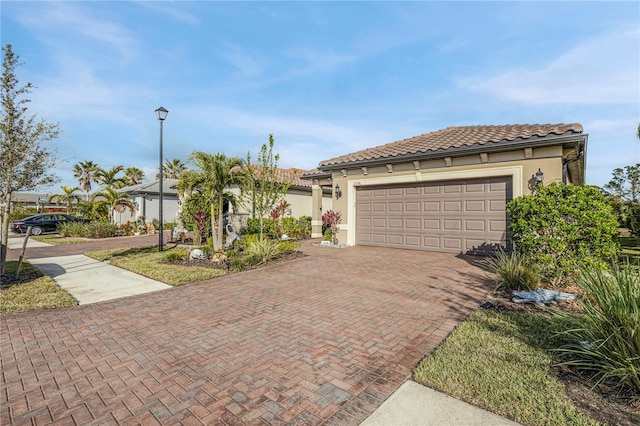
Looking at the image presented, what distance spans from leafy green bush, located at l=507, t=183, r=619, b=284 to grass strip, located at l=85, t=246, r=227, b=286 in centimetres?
777

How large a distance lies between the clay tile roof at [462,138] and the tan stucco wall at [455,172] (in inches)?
20.1

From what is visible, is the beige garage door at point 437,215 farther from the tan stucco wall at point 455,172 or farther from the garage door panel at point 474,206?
the tan stucco wall at point 455,172

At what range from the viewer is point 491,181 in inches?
395

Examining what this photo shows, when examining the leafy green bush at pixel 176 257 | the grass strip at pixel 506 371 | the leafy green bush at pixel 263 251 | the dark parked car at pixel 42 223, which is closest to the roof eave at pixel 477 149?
the leafy green bush at pixel 263 251

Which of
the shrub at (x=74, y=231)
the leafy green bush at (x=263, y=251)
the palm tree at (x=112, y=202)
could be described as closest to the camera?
the leafy green bush at (x=263, y=251)

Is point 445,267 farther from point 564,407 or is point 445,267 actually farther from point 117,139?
point 117,139

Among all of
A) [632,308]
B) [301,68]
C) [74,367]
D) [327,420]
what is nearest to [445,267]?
[632,308]

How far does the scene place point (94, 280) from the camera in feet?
25.2

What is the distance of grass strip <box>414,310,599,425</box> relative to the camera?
2465mm

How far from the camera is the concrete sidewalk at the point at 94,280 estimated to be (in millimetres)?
6441

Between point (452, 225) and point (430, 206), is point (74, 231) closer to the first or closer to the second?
point (430, 206)

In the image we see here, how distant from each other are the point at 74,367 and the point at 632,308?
236 inches

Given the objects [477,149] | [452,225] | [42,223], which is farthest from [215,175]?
[42,223]

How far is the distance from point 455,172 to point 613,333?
8.52 m
